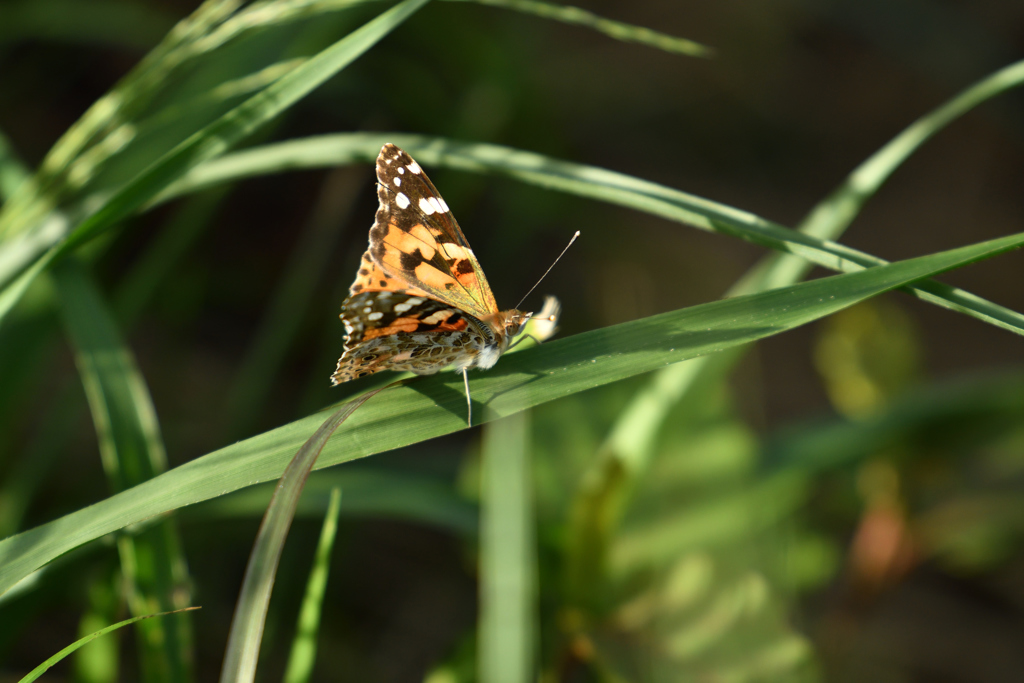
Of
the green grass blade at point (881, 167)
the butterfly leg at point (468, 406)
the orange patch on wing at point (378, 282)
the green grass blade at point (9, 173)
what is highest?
the green grass blade at point (9, 173)

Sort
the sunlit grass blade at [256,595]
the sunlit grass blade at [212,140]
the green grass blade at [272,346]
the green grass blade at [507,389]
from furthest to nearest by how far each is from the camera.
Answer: the green grass blade at [272,346] < the sunlit grass blade at [212,140] < the green grass blade at [507,389] < the sunlit grass blade at [256,595]

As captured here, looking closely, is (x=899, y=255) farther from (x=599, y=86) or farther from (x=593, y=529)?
(x=593, y=529)

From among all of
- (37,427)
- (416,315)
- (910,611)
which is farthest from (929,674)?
(37,427)

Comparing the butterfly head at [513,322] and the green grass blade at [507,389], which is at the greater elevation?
the butterfly head at [513,322]

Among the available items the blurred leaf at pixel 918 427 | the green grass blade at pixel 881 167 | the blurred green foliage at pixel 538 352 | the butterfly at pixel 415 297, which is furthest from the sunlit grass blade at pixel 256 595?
the blurred leaf at pixel 918 427

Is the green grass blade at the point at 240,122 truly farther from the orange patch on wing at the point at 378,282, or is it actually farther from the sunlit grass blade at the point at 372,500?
the sunlit grass blade at the point at 372,500

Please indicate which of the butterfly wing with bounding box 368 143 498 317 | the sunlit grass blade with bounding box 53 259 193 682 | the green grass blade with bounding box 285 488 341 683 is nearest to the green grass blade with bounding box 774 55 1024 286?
the butterfly wing with bounding box 368 143 498 317
